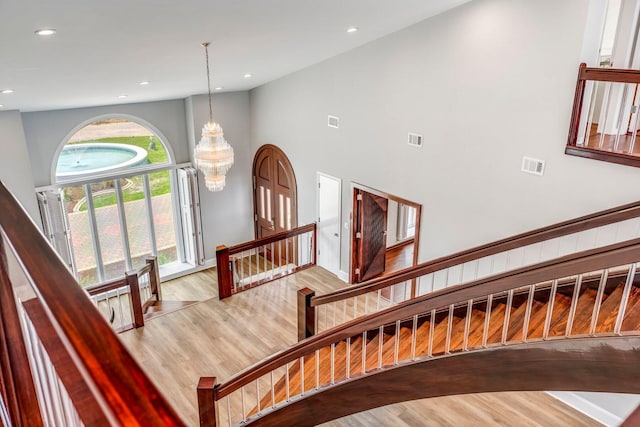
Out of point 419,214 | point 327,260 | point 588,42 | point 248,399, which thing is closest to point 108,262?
point 327,260

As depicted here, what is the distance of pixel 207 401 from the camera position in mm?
4027

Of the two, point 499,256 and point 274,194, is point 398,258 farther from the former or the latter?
point 499,256

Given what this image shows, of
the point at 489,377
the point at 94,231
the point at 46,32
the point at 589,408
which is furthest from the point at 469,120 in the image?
the point at 94,231

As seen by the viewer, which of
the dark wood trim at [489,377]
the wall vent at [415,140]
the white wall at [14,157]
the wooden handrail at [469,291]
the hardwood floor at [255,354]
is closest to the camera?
the wooden handrail at [469,291]

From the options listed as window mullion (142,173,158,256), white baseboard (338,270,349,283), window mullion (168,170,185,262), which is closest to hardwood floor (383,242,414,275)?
white baseboard (338,270,349,283)

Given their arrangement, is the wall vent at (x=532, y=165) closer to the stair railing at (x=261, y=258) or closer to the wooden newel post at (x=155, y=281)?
the stair railing at (x=261, y=258)

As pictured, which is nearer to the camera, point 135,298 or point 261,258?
point 135,298

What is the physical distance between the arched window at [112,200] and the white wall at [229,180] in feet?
1.74

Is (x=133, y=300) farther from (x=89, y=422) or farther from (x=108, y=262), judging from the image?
(x=89, y=422)

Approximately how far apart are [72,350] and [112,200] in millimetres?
8882

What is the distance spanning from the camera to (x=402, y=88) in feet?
20.9

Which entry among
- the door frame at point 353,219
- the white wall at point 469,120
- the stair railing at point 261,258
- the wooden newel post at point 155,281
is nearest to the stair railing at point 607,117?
the white wall at point 469,120

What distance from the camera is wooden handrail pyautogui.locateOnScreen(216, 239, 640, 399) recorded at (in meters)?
2.46

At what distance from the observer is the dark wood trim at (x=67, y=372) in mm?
508
